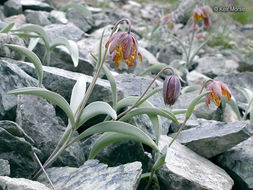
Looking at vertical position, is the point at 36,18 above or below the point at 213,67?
above

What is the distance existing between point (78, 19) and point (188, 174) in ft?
10.3

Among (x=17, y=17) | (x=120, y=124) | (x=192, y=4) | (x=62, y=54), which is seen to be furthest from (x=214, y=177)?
(x=192, y=4)

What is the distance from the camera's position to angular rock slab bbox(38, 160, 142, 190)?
4.54 ft

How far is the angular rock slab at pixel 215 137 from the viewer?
1.87m

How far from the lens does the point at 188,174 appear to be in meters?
1.67

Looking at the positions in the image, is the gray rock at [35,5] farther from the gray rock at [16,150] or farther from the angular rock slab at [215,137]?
the gray rock at [16,150]

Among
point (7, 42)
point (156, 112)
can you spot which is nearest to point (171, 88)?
point (156, 112)

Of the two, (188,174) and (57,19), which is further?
(57,19)

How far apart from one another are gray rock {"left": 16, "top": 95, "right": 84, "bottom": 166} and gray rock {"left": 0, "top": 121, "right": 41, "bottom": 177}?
0.56 feet

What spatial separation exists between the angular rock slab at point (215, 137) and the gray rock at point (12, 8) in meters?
2.69

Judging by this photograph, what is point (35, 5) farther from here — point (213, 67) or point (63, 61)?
point (213, 67)

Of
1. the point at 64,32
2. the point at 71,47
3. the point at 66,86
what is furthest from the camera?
the point at 64,32

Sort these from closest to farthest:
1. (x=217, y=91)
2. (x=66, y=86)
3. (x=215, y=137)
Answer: (x=217, y=91) → (x=215, y=137) → (x=66, y=86)

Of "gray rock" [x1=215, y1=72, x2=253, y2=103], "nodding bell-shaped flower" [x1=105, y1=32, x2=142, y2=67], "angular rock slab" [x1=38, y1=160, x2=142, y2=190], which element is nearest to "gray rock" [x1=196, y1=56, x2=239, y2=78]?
"gray rock" [x1=215, y1=72, x2=253, y2=103]
